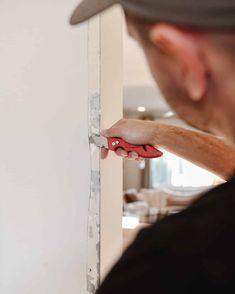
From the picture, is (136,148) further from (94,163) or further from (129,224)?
(129,224)

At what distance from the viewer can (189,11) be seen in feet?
1.07

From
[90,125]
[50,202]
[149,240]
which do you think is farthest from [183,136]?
[149,240]

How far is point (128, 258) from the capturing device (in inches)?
12.7

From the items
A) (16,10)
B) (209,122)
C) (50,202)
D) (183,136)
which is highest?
(16,10)

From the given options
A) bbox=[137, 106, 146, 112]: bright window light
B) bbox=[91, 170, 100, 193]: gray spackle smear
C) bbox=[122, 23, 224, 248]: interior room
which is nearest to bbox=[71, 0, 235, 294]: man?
bbox=[91, 170, 100, 193]: gray spackle smear

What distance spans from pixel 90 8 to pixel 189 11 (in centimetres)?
13

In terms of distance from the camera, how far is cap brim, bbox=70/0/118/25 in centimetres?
40

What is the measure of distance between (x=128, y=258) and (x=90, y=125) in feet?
1.84

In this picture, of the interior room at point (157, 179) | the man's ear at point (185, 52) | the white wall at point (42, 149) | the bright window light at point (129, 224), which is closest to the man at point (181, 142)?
the white wall at point (42, 149)

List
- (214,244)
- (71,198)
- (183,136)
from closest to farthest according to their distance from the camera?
1. (214,244)
2. (183,136)
3. (71,198)

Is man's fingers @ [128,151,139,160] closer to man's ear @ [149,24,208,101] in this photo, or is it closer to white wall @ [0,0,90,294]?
white wall @ [0,0,90,294]

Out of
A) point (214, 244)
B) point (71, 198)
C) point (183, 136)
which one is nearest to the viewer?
point (214, 244)

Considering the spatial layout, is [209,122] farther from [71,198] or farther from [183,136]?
[71,198]

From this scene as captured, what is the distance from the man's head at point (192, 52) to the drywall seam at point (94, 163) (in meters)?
0.44
